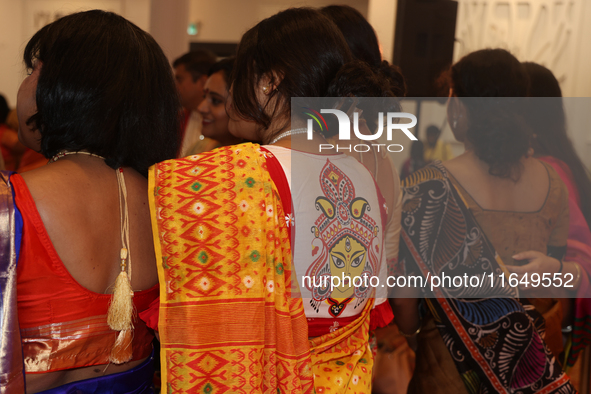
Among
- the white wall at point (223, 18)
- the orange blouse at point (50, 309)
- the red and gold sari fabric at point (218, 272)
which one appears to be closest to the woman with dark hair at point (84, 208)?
the orange blouse at point (50, 309)

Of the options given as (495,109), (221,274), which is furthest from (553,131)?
(221,274)

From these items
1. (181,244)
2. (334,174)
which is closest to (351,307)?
(334,174)

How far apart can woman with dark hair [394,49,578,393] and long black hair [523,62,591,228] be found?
0.15 m

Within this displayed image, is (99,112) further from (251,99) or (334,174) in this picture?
(334,174)

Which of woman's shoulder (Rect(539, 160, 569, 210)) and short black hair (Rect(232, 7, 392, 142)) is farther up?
short black hair (Rect(232, 7, 392, 142))

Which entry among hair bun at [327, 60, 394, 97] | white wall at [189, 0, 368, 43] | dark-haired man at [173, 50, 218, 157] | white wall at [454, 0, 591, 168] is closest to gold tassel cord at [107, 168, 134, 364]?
hair bun at [327, 60, 394, 97]

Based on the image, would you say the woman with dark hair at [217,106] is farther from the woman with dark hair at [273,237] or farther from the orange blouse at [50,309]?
the orange blouse at [50,309]

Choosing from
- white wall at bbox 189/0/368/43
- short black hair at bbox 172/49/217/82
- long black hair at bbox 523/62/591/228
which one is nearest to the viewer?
long black hair at bbox 523/62/591/228

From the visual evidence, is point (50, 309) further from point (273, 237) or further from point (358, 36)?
point (358, 36)

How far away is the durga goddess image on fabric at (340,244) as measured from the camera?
1165mm

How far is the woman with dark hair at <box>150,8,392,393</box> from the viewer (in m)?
1.03

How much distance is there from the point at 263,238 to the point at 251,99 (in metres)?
0.37

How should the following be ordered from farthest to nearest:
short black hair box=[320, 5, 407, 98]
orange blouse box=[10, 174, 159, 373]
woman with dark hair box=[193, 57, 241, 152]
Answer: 1. woman with dark hair box=[193, 57, 241, 152]
2. short black hair box=[320, 5, 407, 98]
3. orange blouse box=[10, 174, 159, 373]

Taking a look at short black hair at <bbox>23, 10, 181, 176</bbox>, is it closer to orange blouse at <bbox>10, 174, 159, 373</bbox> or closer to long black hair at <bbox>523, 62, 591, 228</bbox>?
orange blouse at <bbox>10, 174, 159, 373</bbox>
